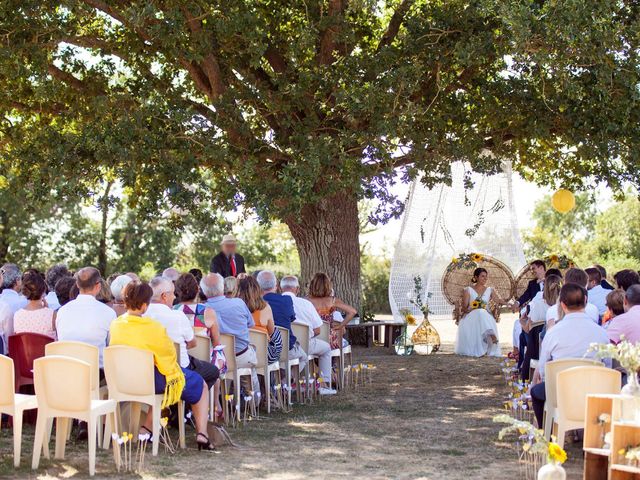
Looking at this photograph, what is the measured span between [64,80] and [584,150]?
7.74 metres

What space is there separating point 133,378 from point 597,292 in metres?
5.63

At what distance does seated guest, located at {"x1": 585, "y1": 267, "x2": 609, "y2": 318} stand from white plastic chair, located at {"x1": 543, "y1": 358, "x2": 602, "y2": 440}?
3.08 metres

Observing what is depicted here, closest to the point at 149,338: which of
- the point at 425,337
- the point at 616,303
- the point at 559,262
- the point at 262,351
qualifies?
the point at 262,351

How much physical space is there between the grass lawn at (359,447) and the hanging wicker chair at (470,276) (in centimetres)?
560

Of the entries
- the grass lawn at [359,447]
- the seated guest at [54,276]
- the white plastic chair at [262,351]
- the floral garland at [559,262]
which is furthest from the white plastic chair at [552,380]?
the floral garland at [559,262]

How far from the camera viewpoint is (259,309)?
9867 mm

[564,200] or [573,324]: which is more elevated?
[564,200]

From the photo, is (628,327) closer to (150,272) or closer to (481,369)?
(481,369)

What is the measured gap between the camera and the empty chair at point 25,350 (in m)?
8.45

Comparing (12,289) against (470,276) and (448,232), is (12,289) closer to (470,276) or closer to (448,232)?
(470,276)

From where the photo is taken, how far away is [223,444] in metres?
8.02

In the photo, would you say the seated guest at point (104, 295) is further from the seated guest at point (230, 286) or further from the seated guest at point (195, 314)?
the seated guest at point (230, 286)

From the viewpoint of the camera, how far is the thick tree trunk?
16047 mm

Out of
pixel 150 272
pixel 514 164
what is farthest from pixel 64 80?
pixel 150 272
